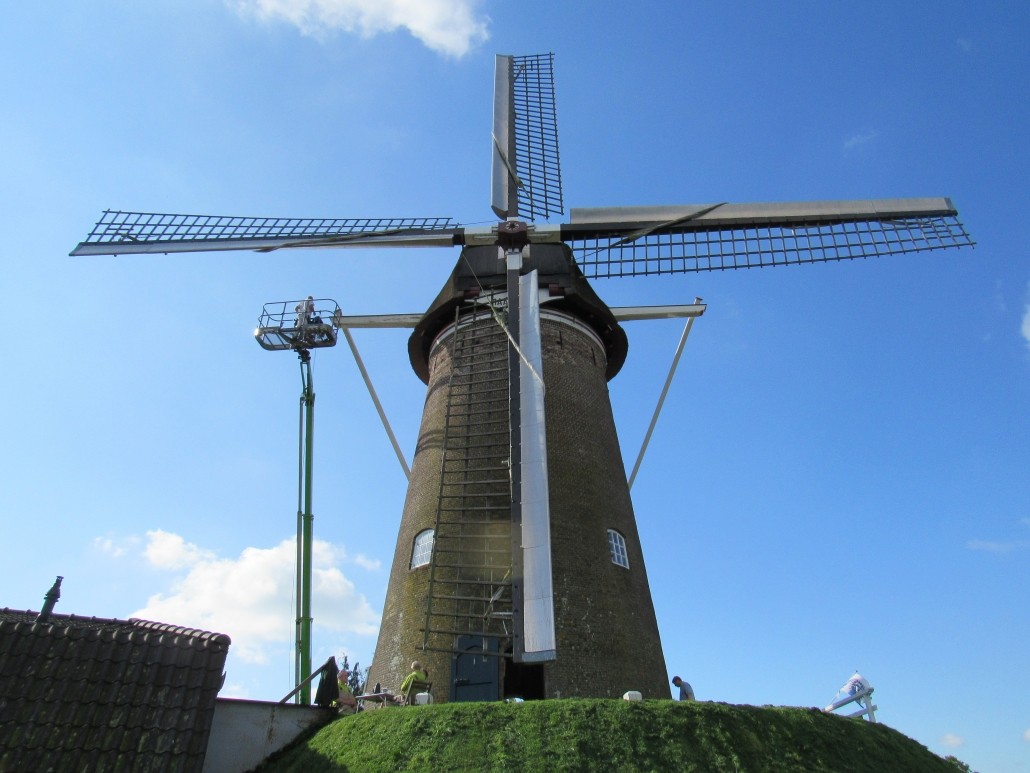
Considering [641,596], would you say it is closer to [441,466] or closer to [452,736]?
[441,466]

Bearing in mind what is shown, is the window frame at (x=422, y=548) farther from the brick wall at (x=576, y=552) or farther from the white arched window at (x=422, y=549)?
the brick wall at (x=576, y=552)

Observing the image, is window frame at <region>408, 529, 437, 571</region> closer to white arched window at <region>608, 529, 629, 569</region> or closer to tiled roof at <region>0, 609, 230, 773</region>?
white arched window at <region>608, 529, 629, 569</region>

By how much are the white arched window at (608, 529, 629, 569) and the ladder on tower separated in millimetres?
1800

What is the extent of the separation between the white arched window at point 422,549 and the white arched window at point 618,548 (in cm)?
286

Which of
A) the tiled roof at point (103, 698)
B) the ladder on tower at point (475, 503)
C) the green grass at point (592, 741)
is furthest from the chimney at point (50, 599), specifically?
the ladder on tower at point (475, 503)

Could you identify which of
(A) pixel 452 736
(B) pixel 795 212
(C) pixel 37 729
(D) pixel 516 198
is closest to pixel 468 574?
(A) pixel 452 736

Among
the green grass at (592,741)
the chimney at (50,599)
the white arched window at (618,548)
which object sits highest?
Result: the white arched window at (618,548)

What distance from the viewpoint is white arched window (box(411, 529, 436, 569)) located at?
12.4 metres

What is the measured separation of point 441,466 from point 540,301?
11.5 feet

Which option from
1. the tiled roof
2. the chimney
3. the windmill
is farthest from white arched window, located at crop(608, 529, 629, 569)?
the chimney

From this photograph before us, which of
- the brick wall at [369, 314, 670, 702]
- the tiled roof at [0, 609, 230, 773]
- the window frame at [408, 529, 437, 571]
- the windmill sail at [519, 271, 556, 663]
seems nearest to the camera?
the tiled roof at [0, 609, 230, 773]

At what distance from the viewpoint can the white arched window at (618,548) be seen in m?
12.4

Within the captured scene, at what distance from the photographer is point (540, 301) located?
14016mm

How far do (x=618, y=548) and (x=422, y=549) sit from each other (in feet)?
10.4
